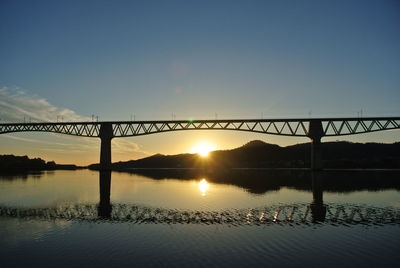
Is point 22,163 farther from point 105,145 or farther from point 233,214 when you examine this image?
point 233,214

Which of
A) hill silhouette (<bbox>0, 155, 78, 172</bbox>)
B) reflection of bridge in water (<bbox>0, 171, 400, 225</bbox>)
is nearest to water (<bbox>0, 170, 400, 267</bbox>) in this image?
reflection of bridge in water (<bbox>0, 171, 400, 225</bbox>)

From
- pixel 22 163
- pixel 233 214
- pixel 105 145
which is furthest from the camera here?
pixel 22 163

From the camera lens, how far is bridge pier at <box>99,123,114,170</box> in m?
95.1

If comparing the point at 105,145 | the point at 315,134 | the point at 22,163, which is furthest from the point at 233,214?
the point at 22,163

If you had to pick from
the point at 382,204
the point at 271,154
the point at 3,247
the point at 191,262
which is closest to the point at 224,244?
the point at 191,262

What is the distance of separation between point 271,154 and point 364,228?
557 ft

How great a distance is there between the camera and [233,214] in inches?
1035

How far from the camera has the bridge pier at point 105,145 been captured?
95062 millimetres

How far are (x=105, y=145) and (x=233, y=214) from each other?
249 feet

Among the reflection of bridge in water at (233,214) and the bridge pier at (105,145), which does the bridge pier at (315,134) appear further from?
the reflection of bridge in water at (233,214)

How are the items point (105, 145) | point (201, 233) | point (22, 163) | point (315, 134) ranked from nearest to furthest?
point (201, 233) < point (315, 134) < point (105, 145) < point (22, 163)

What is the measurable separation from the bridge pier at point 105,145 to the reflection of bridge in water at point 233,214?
65.9 metres

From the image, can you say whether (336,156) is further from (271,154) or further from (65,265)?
(65,265)

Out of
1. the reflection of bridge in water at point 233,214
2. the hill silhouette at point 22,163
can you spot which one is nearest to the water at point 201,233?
the reflection of bridge in water at point 233,214
